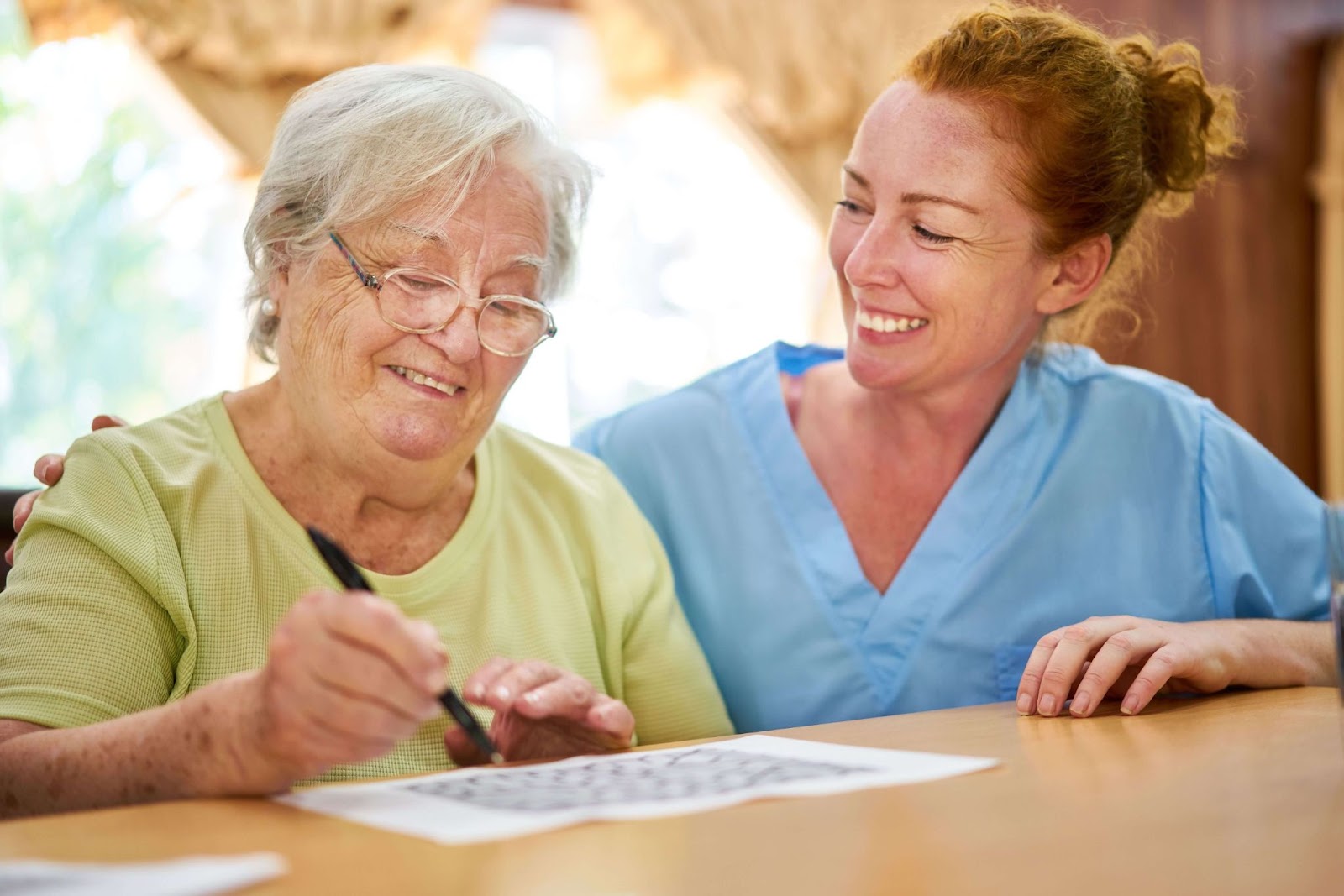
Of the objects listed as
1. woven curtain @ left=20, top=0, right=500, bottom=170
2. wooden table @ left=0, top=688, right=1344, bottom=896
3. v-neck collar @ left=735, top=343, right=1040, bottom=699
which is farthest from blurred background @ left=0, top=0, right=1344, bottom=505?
wooden table @ left=0, top=688, right=1344, bottom=896

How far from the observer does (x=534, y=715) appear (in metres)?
1.09

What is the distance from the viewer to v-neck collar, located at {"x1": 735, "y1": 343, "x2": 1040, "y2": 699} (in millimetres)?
1639

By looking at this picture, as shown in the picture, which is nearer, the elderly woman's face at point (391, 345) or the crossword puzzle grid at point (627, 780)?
the crossword puzzle grid at point (627, 780)

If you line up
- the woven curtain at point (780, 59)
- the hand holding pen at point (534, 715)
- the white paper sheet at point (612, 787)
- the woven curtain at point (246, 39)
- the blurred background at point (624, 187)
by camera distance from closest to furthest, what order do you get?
1. the white paper sheet at point (612, 787)
2. the hand holding pen at point (534, 715)
3. the woven curtain at point (246, 39)
4. the blurred background at point (624, 187)
5. the woven curtain at point (780, 59)

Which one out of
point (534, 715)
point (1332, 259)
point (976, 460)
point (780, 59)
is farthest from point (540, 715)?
point (1332, 259)

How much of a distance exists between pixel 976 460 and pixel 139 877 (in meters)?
1.28

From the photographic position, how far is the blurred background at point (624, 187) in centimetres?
314

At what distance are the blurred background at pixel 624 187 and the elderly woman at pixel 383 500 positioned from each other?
0.81m

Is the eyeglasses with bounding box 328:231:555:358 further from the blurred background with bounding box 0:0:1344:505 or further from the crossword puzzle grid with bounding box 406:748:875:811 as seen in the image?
the blurred background with bounding box 0:0:1344:505

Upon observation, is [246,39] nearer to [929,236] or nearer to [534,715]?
[929,236]

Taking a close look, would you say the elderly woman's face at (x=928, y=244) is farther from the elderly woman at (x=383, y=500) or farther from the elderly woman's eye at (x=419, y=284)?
the elderly woman's eye at (x=419, y=284)

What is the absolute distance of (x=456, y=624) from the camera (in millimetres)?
1380

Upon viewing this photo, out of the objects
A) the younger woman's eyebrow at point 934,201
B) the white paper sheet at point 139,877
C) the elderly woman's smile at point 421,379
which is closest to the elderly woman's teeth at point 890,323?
the younger woman's eyebrow at point 934,201

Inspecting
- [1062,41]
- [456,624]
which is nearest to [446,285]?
[456,624]
